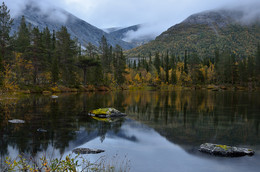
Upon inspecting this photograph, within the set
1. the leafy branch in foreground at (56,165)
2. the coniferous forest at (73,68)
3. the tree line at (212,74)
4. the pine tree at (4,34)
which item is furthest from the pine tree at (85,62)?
the leafy branch in foreground at (56,165)

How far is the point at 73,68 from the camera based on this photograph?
3445 inches

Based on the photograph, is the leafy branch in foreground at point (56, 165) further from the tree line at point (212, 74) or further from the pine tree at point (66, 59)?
the tree line at point (212, 74)

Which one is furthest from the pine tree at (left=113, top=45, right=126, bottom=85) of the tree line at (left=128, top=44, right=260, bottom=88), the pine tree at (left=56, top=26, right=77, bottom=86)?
the pine tree at (left=56, top=26, right=77, bottom=86)

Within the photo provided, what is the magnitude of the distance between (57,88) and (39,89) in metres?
8.04

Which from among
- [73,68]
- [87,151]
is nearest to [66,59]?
[73,68]

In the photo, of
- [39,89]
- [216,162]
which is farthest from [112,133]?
[39,89]

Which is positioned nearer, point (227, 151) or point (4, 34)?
point (227, 151)

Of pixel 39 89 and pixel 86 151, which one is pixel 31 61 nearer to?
pixel 39 89

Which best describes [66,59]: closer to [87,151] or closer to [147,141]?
[147,141]

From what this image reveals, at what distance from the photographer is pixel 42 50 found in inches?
2869

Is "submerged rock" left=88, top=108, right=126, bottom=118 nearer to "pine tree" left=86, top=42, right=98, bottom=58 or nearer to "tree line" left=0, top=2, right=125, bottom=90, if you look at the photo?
"tree line" left=0, top=2, right=125, bottom=90

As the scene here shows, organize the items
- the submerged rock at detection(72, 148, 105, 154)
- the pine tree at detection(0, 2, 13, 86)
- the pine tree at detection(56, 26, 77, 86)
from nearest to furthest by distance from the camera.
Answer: the submerged rock at detection(72, 148, 105, 154) < the pine tree at detection(0, 2, 13, 86) < the pine tree at detection(56, 26, 77, 86)

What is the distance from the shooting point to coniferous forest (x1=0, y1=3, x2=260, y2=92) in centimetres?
6856

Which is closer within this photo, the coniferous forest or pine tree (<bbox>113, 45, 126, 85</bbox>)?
the coniferous forest
